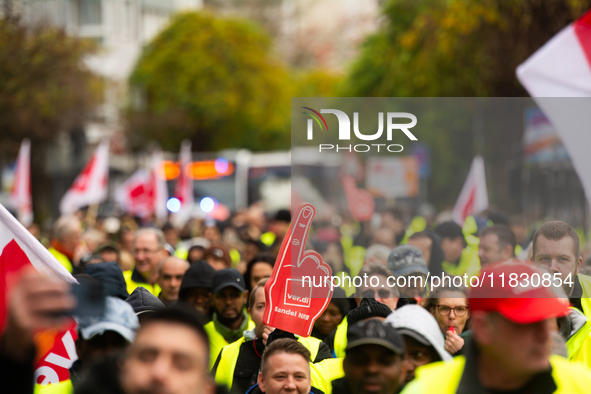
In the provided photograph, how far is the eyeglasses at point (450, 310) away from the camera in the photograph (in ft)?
16.0

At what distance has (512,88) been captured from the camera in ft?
66.2

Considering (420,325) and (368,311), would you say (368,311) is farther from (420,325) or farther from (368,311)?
(420,325)

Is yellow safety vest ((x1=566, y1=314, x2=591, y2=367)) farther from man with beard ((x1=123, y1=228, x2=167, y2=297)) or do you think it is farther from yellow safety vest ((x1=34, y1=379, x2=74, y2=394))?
man with beard ((x1=123, y1=228, x2=167, y2=297))

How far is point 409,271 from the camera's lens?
5.50m

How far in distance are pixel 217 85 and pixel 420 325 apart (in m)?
38.6

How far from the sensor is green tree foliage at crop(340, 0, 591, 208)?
17047 millimetres

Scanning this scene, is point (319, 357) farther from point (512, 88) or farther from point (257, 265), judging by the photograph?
point (512, 88)

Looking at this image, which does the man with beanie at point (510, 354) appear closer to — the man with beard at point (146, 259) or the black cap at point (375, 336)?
the black cap at point (375, 336)

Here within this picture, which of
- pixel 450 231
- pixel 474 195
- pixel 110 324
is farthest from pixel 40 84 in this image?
pixel 110 324

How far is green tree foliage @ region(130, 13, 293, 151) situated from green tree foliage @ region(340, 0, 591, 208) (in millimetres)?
14514

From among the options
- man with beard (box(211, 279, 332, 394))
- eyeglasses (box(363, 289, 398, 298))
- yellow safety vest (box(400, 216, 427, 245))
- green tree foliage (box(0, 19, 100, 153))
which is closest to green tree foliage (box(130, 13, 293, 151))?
green tree foliage (box(0, 19, 100, 153))

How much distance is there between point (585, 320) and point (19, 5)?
13.8 m

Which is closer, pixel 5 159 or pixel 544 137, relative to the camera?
pixel 544 137

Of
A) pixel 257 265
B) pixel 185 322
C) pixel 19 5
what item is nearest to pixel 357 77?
pixel 19 5
